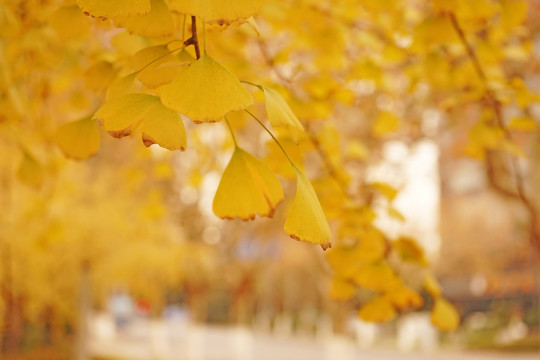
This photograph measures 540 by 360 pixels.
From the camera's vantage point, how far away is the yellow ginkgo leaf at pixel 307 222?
1.50 feet

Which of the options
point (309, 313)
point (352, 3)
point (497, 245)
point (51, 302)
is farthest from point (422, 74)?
point (309, 313)

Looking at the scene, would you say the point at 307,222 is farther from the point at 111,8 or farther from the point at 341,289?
the point at 341,289

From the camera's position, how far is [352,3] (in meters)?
1.69

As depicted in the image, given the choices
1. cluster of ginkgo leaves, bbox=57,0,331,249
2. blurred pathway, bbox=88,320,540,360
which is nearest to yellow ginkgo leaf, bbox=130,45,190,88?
cluster of ginkgo leaves, bbox=57,0,331,249

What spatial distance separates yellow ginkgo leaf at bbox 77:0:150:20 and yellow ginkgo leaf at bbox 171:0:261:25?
0.05 m

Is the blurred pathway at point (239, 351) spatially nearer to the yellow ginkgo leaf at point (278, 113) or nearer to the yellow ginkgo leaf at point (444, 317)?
the yellow ginkgo leaf at point (444, 317)

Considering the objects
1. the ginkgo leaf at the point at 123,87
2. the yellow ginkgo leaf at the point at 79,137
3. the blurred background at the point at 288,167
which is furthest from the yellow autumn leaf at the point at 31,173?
the ginkgo leaf at the point at 123,87

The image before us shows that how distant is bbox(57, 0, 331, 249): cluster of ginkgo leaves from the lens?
1.43 feet

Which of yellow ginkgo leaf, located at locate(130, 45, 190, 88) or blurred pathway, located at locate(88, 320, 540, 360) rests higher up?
yellow ginkgo leaf, located at locate(130, 45, 190, 88)

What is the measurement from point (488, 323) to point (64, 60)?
1472cm

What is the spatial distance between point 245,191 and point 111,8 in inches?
7.1

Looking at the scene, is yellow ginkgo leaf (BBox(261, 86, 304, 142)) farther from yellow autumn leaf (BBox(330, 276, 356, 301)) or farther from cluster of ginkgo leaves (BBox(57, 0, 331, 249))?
yellow autumn leaf (BBox(330, 276, 356, 301))

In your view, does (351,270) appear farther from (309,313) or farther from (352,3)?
(309,313)

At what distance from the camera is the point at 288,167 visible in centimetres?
92
